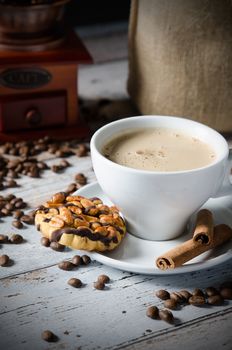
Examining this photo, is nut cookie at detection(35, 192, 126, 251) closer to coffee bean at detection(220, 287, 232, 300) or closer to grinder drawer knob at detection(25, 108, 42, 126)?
coffee bean at detection(220, 287, 232, 300)

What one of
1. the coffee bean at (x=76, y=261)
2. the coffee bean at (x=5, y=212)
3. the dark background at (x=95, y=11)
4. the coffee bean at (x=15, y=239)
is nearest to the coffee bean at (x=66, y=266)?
the coffee bean at (x=76, y=261)

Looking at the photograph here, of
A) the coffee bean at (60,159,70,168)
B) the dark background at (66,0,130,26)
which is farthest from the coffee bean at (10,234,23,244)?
the dark background at (66,0,130,26)

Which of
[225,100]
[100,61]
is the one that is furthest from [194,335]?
[100,61]

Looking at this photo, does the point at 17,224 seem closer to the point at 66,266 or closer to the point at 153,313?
the point at 66,266

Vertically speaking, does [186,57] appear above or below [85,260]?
above

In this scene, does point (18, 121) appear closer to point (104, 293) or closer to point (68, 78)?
point (68, 78)

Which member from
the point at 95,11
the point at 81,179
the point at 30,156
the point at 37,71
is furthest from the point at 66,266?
the point at 95,11

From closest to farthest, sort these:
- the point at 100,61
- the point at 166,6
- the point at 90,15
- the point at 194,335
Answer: the point at 194,335 → the point at 166,6 → the point at 100,61 → the point at 90,15
